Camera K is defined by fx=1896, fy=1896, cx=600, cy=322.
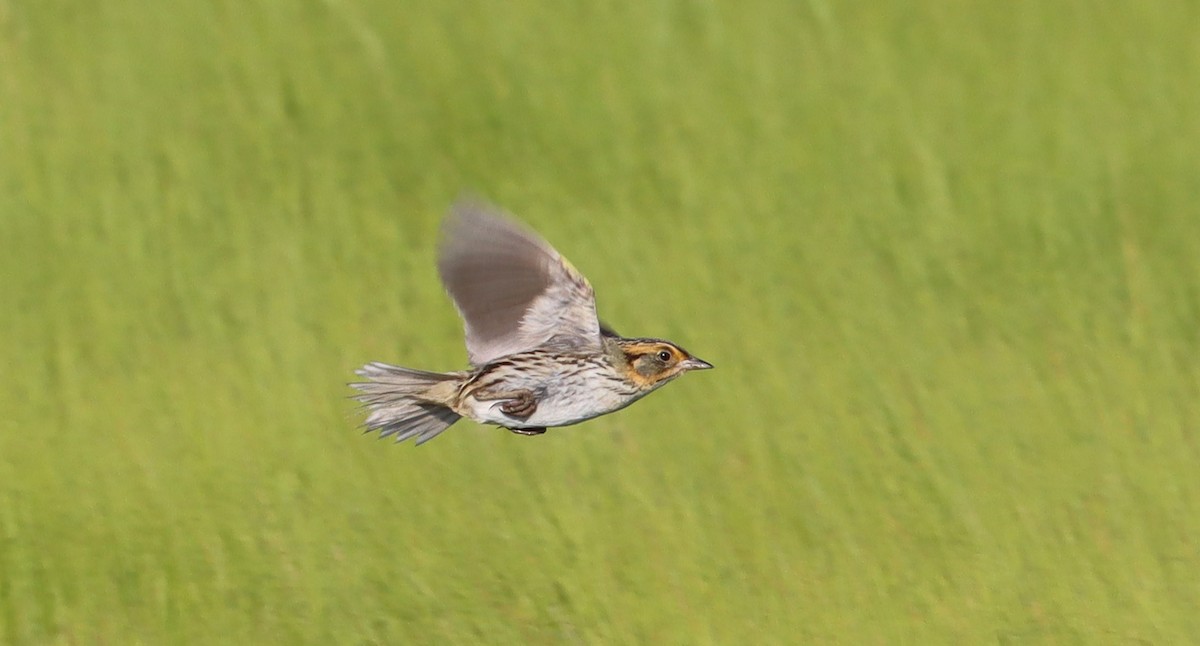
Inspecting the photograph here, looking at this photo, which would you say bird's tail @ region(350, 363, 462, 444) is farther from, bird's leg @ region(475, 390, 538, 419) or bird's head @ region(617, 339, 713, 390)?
bird's head @ region(617, 339, 713, 390)

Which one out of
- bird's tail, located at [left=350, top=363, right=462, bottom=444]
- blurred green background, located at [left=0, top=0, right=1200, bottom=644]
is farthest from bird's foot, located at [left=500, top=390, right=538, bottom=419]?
blurred green background, located at [left=0, top=0, right=1200, bottom=644]

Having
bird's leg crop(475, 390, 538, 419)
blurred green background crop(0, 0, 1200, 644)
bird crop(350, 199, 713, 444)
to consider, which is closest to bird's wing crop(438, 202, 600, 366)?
bird crop(350, 199, 713, 444)

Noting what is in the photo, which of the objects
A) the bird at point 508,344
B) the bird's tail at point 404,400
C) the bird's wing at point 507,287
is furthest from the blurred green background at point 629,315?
the bird's wing at point 507,287

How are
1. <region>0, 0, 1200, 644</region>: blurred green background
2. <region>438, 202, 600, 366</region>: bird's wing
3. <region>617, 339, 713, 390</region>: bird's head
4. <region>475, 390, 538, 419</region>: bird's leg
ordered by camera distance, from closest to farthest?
<region>475, 390, 538, 419</region>: bird's leg < <region>617, 339, 713, 390</region>: bird's head < <region>438, 202, 600, 366</region>: bird's wing < <region>0, 0, 1200, 644</region>: blurred green background

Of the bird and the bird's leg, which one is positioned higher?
the bird

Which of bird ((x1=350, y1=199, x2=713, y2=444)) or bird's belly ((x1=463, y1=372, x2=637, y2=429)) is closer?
bird's belly ((x1=463, y1=372, x2=637, y2=429))

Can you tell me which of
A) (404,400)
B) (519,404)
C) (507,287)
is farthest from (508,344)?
(519,404)

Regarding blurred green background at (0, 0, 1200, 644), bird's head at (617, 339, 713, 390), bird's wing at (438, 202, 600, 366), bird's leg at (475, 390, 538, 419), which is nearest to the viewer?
bird's leg at (475, 390, 538, 419)

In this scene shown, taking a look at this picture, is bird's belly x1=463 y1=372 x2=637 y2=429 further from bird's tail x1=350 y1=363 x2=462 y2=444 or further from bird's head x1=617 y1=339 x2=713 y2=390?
bird's tail x1=350 y1=363 x2=462 y2=444
